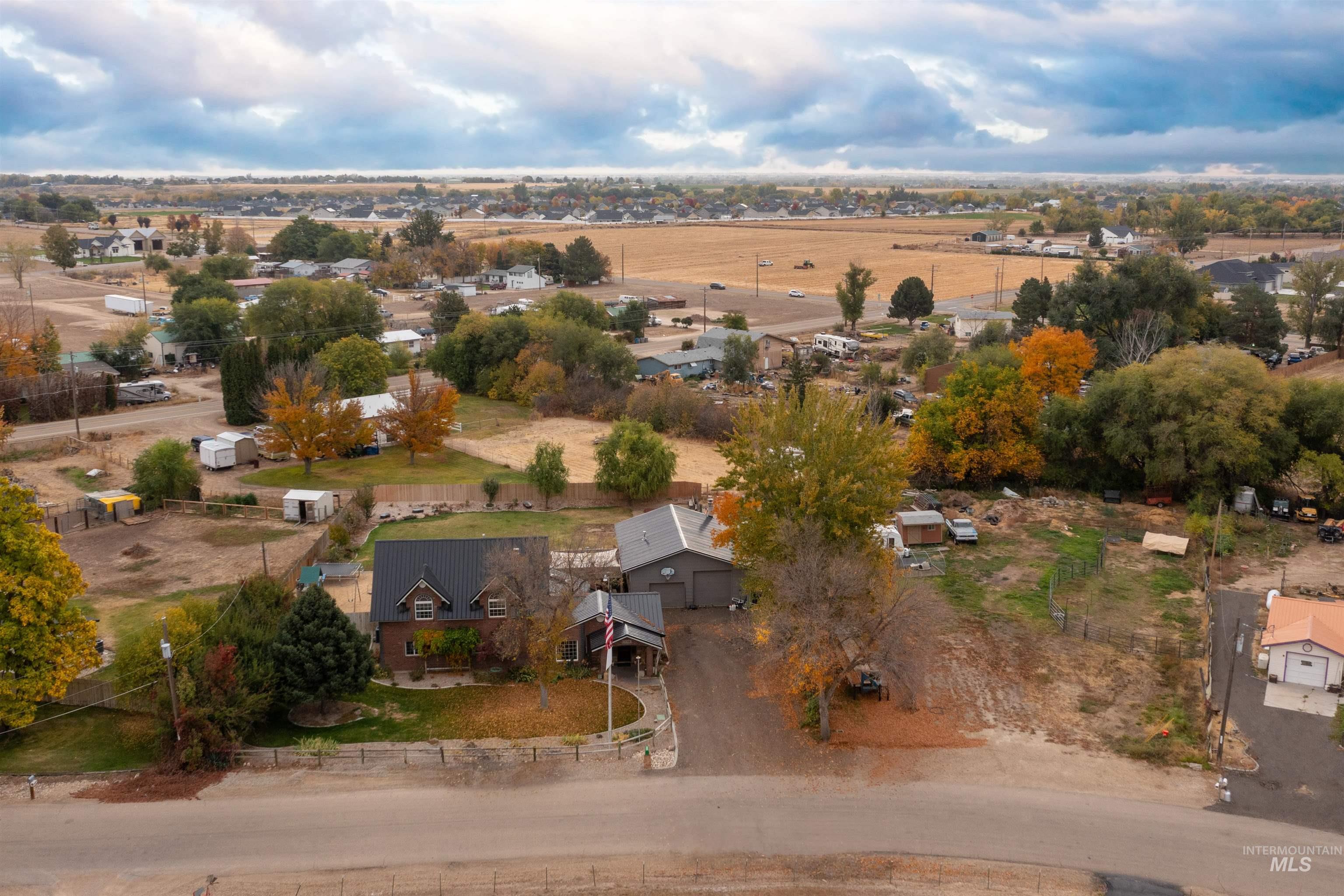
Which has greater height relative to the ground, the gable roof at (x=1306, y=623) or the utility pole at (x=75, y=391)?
the utility pole at (x=75, y=391)


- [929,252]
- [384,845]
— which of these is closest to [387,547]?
[384,845]

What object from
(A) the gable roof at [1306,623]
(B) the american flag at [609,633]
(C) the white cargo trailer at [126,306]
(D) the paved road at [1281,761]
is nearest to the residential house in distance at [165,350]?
(C) the white cargo trailer at [126,306]

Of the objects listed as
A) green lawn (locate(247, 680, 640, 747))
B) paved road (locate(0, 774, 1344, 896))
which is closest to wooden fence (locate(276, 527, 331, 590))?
green lawn (locate(247, 680, 640, 747))

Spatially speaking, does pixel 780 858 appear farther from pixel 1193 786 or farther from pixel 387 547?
pixel 387 547

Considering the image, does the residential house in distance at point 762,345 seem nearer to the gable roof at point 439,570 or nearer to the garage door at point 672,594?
the garage door at point 672,594

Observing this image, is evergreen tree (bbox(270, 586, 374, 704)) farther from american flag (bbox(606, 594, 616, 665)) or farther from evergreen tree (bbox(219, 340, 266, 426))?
evergreen tree (bbox(219, 340, 266, 426))

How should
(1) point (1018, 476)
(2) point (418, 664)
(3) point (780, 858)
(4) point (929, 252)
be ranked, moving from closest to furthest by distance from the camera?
(3) point (780, 858) → (2) point (418, 664) → (1) point (1018, 476) → (4) point (929, 252)
